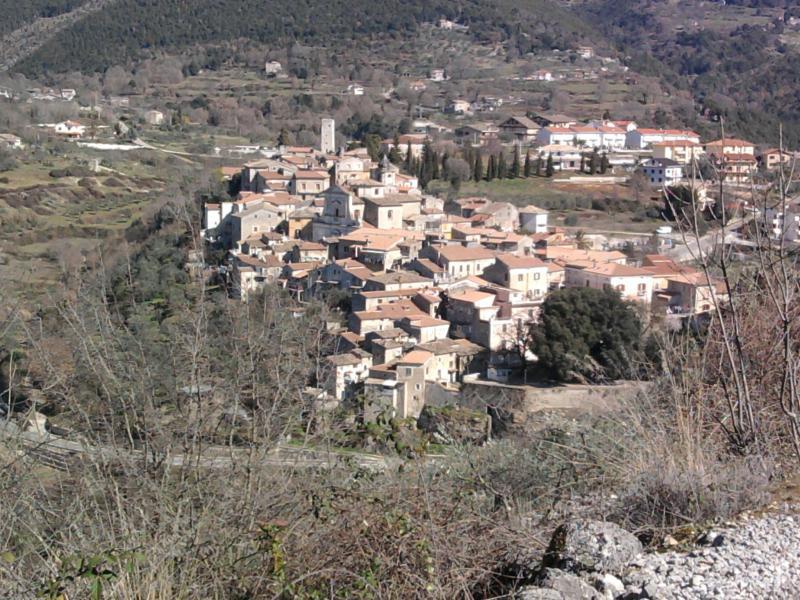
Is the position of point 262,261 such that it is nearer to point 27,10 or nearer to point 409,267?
point 409,267

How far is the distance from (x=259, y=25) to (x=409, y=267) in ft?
172

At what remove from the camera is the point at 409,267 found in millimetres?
19578

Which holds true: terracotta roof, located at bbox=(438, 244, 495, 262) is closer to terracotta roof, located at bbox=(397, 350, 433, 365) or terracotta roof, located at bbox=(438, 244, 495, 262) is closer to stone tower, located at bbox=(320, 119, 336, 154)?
terracotta roof, located at bbox=(397, 350, 433, 365)

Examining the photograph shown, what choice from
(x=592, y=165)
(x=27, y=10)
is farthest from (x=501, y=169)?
(x=27, y=10)

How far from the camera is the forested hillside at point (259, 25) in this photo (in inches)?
2480

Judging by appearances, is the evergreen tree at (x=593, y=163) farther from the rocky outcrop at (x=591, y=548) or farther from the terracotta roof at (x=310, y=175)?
the rocky outcrop at (x=591, y=548)

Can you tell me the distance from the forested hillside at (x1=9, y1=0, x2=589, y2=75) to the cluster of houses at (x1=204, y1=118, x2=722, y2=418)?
4057cm

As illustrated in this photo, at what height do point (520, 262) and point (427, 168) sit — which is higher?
point (427, 168)

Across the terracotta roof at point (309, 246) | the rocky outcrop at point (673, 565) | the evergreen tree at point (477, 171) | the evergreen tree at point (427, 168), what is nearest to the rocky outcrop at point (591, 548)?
the rocky outcrop at point (673, 565)

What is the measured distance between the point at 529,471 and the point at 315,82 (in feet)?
177

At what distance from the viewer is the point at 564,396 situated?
14766 millimetres

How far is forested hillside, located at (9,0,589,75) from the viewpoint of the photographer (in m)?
63.0

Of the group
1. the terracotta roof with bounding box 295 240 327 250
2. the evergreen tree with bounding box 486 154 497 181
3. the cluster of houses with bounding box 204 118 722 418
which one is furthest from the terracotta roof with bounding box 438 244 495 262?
the evergreen tree with bounding box 486 154 497 181

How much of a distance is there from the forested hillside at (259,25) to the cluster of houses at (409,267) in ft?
133
